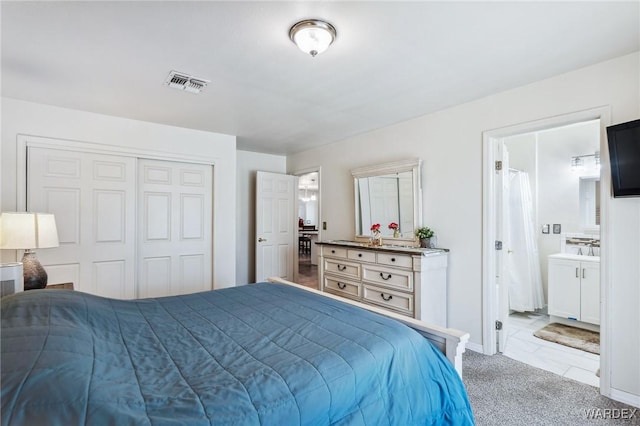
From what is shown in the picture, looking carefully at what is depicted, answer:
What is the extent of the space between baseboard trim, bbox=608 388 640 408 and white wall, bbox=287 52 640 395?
24 mm

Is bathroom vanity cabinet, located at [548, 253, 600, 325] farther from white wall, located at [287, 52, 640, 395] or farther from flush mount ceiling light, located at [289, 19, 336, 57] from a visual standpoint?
flush mount ceiling light, located at [289, 19, 336, 57]

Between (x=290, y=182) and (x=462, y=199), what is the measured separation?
2.98 m

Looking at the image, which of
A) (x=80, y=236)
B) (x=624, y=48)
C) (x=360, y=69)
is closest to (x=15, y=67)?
(x=80, y=236)

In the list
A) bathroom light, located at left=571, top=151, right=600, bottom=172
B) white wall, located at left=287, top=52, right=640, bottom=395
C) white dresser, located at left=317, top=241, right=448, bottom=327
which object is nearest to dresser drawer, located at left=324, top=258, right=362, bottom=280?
white dresser, located at left=317, top=241, right=448, bottom=327

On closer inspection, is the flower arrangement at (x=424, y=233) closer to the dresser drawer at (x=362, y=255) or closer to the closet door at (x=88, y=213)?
the dresser drawer at (x=362, y=255)

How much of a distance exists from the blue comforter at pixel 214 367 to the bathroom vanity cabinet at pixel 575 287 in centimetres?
297

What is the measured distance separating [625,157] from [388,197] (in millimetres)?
2115

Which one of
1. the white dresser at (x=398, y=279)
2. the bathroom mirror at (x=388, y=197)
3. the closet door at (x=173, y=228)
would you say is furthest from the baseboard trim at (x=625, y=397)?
the closet door at (x=173, y=228)

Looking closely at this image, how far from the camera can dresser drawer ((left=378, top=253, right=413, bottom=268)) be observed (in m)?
2.97

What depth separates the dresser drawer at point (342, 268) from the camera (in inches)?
139

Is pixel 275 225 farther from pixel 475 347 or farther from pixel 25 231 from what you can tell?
pixel 475 347

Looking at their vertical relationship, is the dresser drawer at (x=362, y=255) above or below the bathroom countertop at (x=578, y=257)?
above

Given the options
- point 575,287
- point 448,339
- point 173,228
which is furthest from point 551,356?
point 173,228

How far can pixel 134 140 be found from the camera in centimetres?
356
